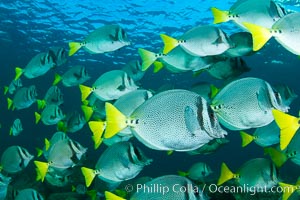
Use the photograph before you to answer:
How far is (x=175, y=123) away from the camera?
108 inches

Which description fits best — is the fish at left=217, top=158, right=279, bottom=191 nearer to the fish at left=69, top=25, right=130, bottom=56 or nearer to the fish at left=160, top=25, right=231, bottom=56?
the fish at left=160, top=25, right=231, bottom=56

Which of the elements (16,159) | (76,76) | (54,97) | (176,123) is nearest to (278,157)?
(176,123)

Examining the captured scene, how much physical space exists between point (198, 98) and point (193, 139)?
0.36 meters

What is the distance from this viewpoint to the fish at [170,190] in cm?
303

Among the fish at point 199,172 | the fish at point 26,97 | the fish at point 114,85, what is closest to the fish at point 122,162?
the fish at point 114,85

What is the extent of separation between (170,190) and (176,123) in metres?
0.75

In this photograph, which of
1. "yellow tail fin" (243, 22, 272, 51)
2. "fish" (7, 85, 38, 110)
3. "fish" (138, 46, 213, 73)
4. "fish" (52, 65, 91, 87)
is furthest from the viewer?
"fish" (7, 85, 38, 110)

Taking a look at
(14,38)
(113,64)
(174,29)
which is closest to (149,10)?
(174,29)

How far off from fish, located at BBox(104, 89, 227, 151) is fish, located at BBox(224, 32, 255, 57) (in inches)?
78.8

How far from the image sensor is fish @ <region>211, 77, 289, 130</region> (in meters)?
3.27

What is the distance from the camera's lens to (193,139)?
276 cm

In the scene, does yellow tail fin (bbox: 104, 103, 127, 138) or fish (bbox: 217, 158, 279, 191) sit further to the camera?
fish (bbox: 217, 158, 279, 191)

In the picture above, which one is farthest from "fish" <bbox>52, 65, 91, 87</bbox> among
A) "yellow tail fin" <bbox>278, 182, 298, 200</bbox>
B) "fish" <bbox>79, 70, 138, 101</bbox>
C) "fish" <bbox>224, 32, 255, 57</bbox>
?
"yellow tail fin" <bbox>278, 182, 298, 200</bbox>

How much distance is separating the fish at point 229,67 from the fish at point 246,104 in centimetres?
152
